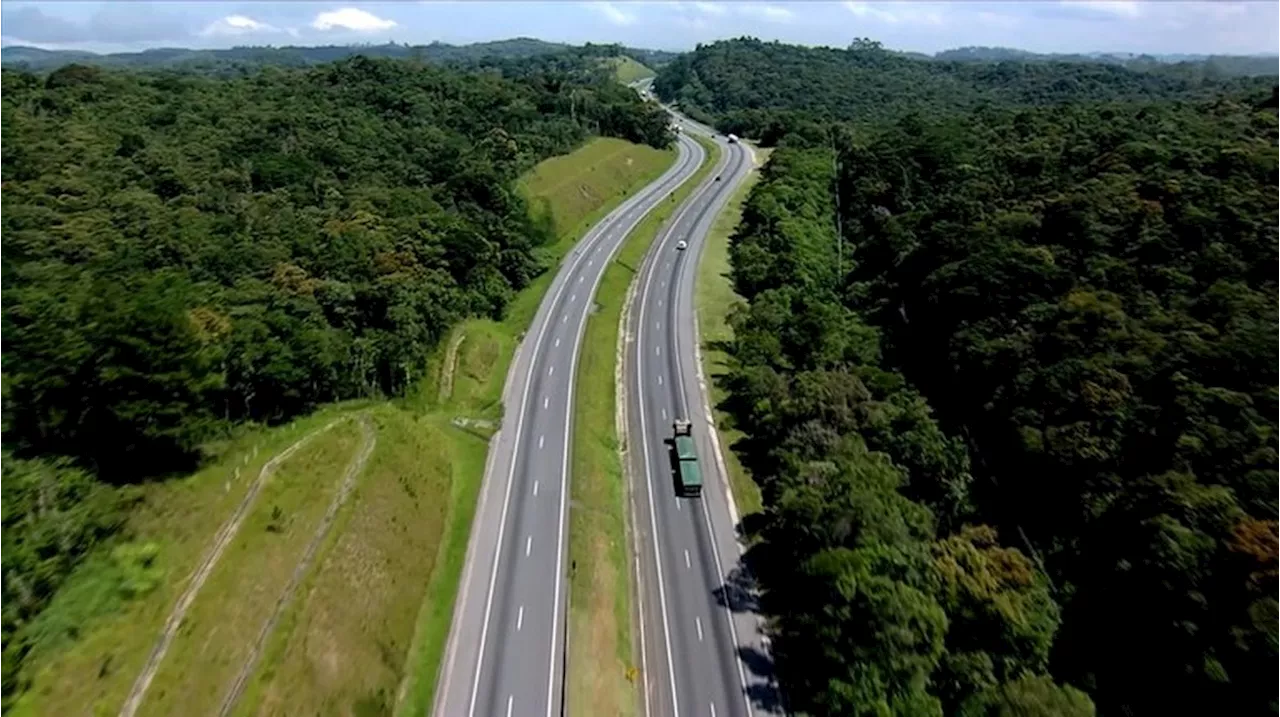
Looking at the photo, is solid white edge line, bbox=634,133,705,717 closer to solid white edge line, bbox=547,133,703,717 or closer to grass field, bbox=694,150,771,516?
solid white edge line, bbox=547,133,703,717

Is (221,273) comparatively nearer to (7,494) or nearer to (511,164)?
(7,494)

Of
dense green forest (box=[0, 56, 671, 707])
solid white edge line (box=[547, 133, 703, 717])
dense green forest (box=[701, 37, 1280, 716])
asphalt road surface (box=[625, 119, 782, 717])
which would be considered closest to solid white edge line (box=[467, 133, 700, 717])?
solid white edge line (box=[547, 133, 703, 717])

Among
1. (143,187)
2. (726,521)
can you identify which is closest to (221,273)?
(143,187)

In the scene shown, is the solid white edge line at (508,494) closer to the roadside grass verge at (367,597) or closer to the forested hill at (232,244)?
the roadside grass verge at (367,597)

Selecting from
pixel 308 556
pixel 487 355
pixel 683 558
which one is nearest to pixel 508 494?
pixel 683 558

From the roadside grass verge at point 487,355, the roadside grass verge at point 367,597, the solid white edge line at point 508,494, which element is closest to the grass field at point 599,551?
the solid white edge line at point 508,494

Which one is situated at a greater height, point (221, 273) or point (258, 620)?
point (221, 273)

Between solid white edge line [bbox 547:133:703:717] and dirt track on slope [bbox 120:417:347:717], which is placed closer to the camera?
dirt track on slope [bbox 120:417:347:717]
